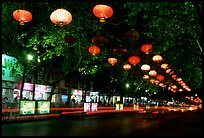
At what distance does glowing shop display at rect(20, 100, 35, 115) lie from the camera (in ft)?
74.0

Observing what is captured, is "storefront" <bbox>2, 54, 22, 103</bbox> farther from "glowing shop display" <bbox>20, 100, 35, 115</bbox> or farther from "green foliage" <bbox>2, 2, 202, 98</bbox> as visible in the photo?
"glowing shop display" <bbox>20, 100, 35, 115</bbox>

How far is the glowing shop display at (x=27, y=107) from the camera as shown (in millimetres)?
22562

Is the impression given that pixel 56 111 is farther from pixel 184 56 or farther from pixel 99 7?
pixel 99 7

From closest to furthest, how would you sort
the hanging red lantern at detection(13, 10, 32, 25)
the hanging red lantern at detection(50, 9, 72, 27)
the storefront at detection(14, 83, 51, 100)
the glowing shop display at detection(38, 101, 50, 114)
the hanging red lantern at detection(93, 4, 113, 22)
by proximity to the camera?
1. the hanging red lantern at detection(93, 4, 113, 22)
2. the hanging red lantern at detection(50, 9, 72, 27)
3. the hanging red lantern at detection(13, 10, 32, 25)
4. the glowing shop display at detection(38, 101, 50, 114)
5. the storefront at detection(14, 83, 51, 100)

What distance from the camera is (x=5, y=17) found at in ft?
54.3

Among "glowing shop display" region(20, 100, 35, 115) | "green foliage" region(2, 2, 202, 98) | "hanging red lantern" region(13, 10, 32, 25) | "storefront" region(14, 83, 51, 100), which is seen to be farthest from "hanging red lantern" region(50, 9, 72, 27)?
"storefront" region(14, 83, 51, 100)

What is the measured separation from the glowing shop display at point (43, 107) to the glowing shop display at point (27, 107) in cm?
87

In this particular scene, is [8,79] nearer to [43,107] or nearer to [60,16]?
[43,107]

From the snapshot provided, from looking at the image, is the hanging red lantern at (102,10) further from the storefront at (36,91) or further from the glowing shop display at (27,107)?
the storefront at (36,91)

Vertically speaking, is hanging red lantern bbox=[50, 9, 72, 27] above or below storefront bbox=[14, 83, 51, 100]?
above

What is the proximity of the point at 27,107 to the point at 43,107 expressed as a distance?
6.80ft

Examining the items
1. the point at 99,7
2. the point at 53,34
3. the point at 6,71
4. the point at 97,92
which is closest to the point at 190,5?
the point at 99,7

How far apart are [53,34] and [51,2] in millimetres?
3384

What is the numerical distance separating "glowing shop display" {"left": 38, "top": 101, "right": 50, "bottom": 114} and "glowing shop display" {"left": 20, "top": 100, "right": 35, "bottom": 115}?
0.87 meters
